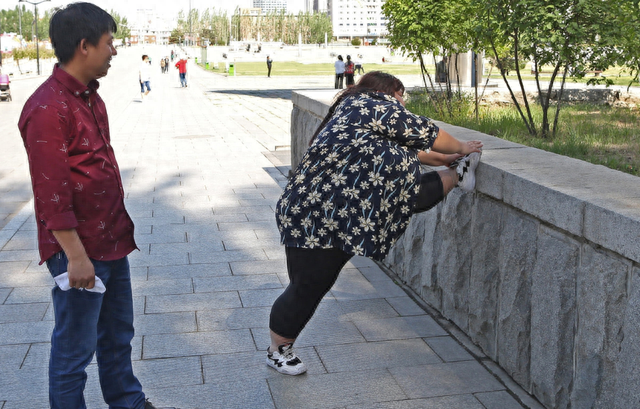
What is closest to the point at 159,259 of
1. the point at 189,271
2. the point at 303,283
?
the point at 189,271

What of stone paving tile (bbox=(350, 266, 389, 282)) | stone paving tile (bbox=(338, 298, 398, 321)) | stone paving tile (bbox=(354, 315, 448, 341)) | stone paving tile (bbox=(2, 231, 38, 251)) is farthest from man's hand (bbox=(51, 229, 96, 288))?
stone paving tile (bbox=(2, 231, 38, 251))

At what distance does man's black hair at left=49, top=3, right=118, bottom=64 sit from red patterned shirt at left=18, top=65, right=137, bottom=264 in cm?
8

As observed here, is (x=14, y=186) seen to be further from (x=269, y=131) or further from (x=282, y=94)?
(x=282, y=94)

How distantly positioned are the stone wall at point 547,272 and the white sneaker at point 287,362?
1.12 m

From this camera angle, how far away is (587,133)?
20.5 ft

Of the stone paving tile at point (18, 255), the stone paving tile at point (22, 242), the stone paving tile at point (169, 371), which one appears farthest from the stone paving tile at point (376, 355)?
the stone paving tile at point (22, 242)

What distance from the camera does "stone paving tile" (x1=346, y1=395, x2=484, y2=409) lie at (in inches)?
137

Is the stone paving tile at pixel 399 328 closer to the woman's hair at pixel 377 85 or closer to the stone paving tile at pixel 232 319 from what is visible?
the stone paving tile at pixel 232 319

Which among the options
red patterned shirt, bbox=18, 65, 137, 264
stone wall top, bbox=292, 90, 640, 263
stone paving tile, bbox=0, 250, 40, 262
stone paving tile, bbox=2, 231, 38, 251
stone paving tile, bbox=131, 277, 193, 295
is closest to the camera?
red patterned shirt, bbox=18, 65, 137, 264

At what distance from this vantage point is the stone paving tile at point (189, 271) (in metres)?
5.50

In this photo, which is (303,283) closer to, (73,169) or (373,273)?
(73,169)

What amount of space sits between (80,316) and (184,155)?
9325 mm

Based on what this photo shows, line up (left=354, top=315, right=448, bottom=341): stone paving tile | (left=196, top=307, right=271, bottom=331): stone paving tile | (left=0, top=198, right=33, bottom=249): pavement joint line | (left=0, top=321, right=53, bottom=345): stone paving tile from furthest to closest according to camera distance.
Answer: (left=0, top=198, right=33, bottom=249): pavement joint line
(left=196, top=307, right=271, bottom=331): stone paving tile
(left=354, top=315, right=448, bottom=341): stone paving tile
(left=0, top=321, right=53, bottom=345): stone paving tile

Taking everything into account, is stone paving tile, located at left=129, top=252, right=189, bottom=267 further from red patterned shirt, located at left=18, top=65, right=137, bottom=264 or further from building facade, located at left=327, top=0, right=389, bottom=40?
building facade, located at left=327, top=0, right=389, bottom=40
